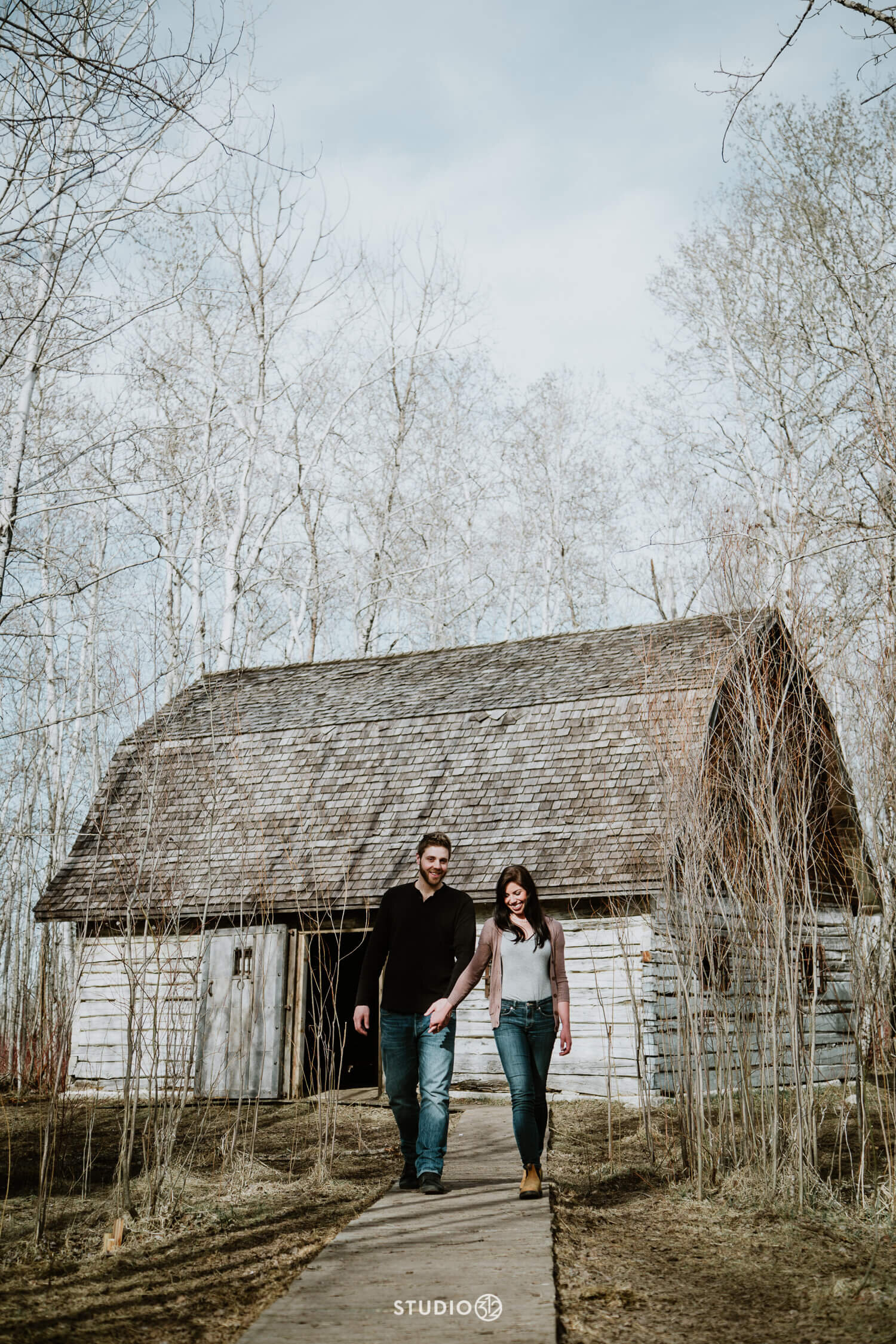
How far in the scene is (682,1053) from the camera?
7.30 meters

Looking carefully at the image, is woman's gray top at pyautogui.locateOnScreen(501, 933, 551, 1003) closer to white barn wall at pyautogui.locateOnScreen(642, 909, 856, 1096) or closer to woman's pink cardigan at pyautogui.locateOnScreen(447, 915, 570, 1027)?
woman's pink cardigan at pyautogui.locateOnScreen(447, 915, 570, 1027)

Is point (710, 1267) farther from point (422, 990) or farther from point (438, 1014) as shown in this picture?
point (422, 990)

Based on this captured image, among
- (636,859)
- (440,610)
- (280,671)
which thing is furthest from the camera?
(440,610)

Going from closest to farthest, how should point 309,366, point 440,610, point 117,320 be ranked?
point 117,320
point 309,366
point 440,610

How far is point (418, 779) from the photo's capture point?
1402cm

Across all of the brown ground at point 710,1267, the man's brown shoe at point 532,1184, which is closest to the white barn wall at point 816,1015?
the brown ground at point 710,1267

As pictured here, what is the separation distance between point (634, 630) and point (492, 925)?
956 cm

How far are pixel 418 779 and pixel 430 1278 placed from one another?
30.9 feet

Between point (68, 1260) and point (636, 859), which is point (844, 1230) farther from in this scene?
point (636, 859)

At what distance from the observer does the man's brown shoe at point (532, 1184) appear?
6.18 m

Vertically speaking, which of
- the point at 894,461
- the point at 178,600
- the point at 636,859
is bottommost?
the point at 636,859

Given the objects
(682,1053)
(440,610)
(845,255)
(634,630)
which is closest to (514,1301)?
(682,1053)

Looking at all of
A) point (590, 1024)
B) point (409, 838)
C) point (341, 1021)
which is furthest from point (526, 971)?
point (341, 1021)

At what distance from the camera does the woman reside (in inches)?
237
